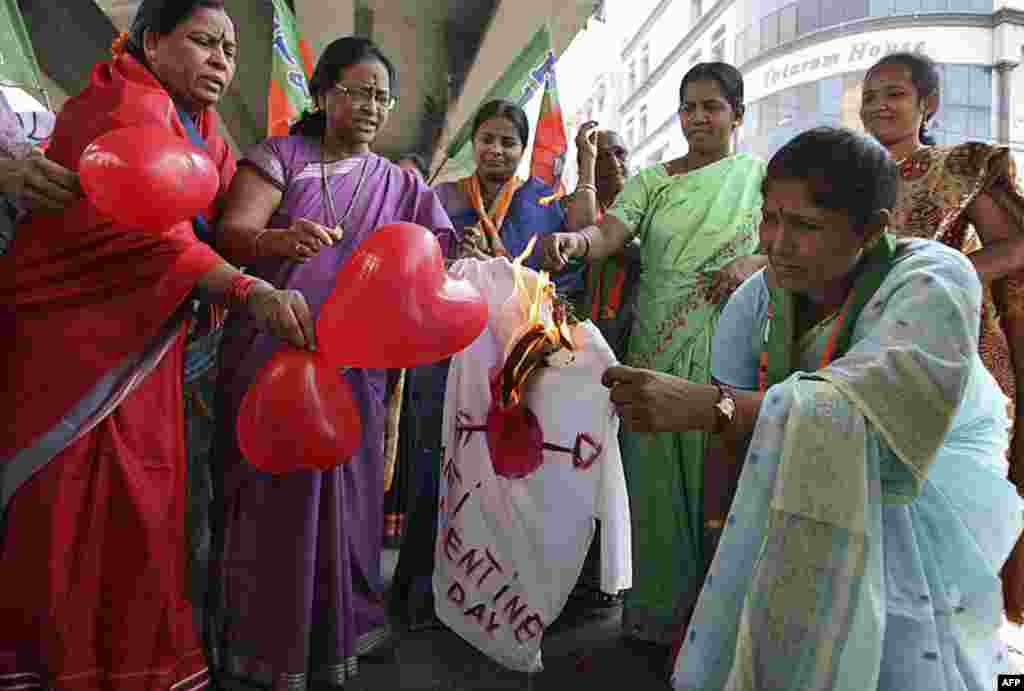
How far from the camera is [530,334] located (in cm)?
191

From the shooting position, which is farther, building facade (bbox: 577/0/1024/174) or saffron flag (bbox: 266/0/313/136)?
building facade (bbox: 577/0/1024/174)

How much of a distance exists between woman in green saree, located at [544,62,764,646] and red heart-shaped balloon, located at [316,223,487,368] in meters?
0.69

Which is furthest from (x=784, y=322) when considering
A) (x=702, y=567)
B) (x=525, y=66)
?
(x=525, y=66)

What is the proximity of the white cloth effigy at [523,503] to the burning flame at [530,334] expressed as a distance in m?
0.03

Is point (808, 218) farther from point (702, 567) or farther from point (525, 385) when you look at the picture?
point (702, 567)

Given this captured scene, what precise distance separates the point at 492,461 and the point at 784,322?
88 centimetres

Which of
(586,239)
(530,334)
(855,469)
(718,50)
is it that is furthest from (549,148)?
(718,50)

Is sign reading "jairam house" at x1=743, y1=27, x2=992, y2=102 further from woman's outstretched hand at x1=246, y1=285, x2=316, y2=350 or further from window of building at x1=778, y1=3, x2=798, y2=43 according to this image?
woman's outstretched hand at x1=246, y1=285, x2=316, y2=350

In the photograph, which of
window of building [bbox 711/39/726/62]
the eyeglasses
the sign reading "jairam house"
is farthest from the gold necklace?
window of building [bbox 711/39/726/62]

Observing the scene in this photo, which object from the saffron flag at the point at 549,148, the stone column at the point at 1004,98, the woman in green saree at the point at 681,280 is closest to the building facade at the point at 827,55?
the stone column at the point at 1004,98

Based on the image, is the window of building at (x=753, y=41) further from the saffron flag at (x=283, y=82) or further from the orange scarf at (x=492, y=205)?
the orange scarf at (x=492, y=205)

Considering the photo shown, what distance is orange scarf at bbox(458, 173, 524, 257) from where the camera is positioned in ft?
8.91

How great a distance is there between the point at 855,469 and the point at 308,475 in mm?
1340

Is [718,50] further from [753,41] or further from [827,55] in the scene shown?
[827,55]
